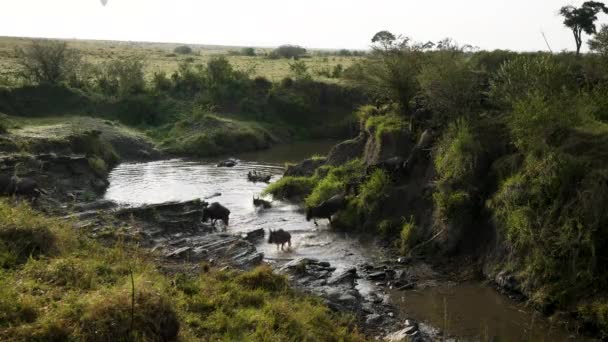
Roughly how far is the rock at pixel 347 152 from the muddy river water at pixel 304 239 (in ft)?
13.1

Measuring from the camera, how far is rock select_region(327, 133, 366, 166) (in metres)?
27.7

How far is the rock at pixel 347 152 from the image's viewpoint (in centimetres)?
2770

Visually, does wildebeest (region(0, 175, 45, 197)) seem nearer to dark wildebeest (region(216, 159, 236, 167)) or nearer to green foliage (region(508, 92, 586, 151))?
dark wildebeest (region(216, 159, 236, 167))

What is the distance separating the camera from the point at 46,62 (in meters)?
47.8

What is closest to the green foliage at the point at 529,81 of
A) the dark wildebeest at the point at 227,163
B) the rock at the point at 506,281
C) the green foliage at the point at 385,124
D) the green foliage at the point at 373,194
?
the green foliage at the point at 373,194

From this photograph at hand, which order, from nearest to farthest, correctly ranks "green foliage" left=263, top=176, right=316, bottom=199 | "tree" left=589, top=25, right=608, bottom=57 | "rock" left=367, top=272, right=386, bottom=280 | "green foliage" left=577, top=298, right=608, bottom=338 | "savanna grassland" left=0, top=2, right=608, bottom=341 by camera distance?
"savanna grassland" left=0, top=2, right=608, bottom=341 < "green foliage" left=577, top=298, right=608, bottom=338 < "rock" left=367, top=272, right=386, bottom=280 < "tree" left=589, top=25, right=608, bottom=57 < "green foliage" left=263, top=176, right=316, bottom=199

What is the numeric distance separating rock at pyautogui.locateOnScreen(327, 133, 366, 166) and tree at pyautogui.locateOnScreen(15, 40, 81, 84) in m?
30.9

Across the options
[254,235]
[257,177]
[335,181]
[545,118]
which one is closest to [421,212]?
[545,118]

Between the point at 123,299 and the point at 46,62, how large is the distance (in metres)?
45.9

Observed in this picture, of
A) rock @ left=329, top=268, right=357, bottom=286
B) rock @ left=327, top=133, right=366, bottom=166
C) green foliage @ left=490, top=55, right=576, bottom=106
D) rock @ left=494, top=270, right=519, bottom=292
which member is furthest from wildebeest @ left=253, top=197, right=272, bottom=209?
rock @ left=494, top=270, right=519, bottom=292

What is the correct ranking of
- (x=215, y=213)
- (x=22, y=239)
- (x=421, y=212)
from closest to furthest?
(x=22, y=239), (x=421, y=212), (x=215, y=213)

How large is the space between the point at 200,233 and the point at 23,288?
11.2 meters

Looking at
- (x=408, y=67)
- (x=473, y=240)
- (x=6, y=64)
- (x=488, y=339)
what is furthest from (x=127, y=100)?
(x=488, y=339)

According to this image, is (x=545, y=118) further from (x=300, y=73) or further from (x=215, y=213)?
(x=300, y=73)
